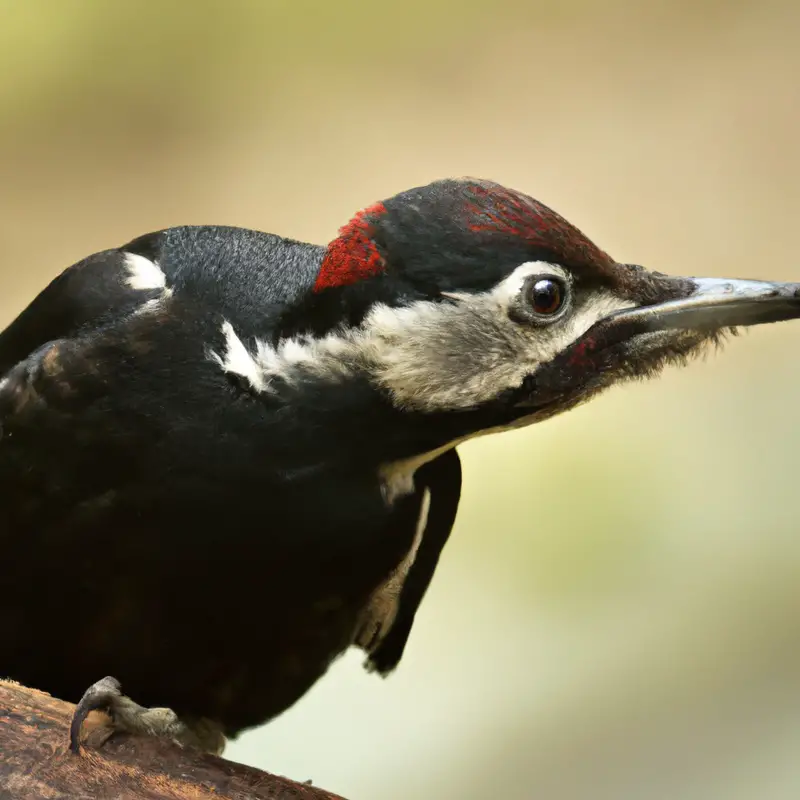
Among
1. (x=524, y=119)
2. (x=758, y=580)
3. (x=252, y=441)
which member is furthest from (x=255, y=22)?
(x=252, y=441)

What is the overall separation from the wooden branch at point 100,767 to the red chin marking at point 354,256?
2.38 feet

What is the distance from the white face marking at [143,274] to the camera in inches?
76.4

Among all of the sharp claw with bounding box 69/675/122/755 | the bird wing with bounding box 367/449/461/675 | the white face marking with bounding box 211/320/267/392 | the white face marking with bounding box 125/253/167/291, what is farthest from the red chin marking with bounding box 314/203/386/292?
the sharp claw with bounding box 69/675/122/755

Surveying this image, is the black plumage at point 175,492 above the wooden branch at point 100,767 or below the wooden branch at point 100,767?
above

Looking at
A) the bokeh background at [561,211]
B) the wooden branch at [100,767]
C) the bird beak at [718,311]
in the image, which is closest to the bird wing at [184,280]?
the bird beak at [718,311]

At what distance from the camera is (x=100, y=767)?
1.77 metres

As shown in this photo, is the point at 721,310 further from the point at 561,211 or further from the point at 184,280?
the point at 561,211

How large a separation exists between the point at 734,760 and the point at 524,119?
9.01 ft

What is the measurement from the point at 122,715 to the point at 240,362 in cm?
56

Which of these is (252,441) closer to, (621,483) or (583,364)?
(583,364)

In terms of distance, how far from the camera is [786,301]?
1755 millimetres

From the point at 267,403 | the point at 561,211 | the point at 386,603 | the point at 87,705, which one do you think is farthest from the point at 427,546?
the point at 561,211

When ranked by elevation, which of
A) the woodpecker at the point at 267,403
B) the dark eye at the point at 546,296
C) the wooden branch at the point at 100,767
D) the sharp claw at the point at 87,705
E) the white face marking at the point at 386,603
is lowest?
the wooden branch at the point at 100,767

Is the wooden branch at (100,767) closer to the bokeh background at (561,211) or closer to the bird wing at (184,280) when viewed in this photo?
the bird wing at (184,280)
